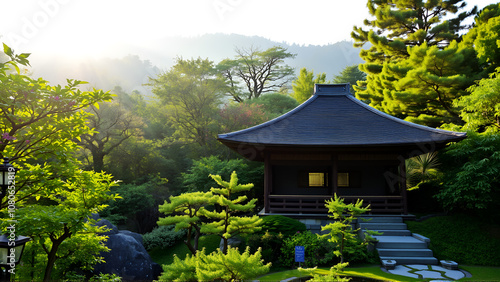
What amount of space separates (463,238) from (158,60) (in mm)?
175720

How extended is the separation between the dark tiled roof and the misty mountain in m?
27.4

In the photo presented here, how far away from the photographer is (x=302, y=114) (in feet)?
49.4

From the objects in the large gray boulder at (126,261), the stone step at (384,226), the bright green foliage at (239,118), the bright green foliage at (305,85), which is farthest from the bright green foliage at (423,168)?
the bright green foliage at (305,85)

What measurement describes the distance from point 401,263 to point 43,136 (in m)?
10.8

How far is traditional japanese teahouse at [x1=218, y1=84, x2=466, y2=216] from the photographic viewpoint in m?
12.5

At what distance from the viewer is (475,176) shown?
37.8 feet

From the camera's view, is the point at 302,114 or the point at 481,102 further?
the point at 302,114

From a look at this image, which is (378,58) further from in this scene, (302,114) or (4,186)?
(4,186)

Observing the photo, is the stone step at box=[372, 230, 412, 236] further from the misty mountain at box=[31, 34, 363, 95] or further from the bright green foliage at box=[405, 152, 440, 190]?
the misty mountain at box=[31, 34, 363, 95]

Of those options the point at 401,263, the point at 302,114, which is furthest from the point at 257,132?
the point at 401,263

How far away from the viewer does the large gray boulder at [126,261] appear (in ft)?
37.7

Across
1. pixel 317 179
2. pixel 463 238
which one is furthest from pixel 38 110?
pixel 463 238

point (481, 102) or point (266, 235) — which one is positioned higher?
point (481, 102)

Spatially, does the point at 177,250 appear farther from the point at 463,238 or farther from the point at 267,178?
the point at 463,238
